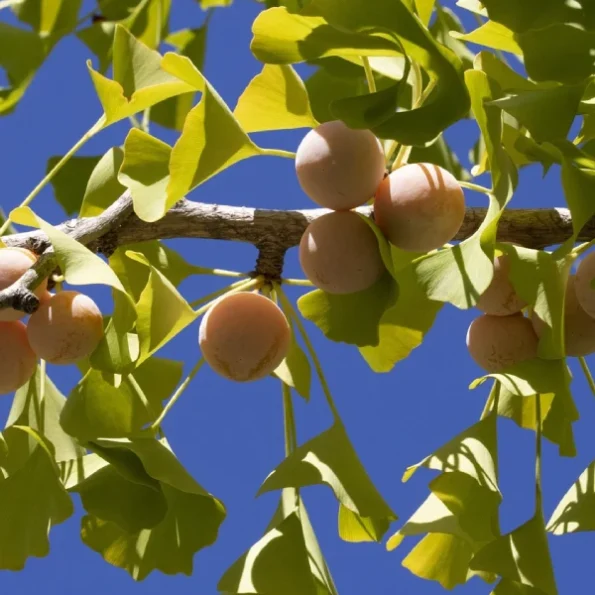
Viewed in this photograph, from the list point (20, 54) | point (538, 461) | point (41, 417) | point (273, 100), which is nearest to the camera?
point (273, 100)

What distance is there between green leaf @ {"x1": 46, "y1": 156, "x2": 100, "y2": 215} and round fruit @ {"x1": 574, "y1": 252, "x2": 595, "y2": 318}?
2.03 feet

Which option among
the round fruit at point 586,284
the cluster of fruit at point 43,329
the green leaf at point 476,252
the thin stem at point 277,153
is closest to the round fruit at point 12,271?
the cluster of fruit at point 43,329

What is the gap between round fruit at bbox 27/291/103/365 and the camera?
0.76 metres

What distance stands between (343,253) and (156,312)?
153 mm

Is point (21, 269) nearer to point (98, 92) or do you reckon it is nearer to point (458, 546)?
point (98, 92)

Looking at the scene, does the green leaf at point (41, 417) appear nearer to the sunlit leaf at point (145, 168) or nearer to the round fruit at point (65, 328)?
the round fruit at point (65, 328)

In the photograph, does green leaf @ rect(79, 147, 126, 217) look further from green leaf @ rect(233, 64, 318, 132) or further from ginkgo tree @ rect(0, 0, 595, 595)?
green leaf @ rect(233, 64, 318, 132)

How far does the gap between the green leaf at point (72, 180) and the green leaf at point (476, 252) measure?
59 centimetres

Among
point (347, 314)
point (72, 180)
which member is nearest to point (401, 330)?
point (347, 314)

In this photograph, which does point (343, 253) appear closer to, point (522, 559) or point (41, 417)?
point (522, 559)

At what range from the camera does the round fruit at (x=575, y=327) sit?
0.78 meters

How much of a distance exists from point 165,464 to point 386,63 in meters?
0.40

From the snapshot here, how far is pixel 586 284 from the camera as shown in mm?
738

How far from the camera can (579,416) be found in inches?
33.7
